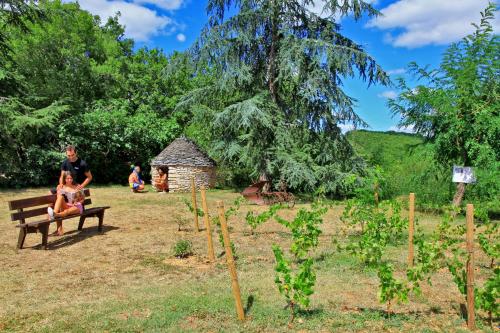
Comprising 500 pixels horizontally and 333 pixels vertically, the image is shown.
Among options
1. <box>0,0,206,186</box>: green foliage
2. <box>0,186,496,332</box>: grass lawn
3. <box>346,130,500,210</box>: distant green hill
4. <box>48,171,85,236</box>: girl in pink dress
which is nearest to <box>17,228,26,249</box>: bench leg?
<box>0,186,496,332</box>: grass lawn

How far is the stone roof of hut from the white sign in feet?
35.8

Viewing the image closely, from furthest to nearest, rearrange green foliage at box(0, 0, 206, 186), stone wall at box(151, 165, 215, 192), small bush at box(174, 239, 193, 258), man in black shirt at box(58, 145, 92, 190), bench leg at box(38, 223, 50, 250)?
stone wall at box(151, 165, 215, 192), green foliage at box(0, 0, 206, 186), man in black shirt at box(58, 145, 92, 190), bench leg at box(38, 223, 50, 250), small bush at box(174, 239, 193, 258)

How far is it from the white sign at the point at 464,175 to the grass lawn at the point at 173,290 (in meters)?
2.70

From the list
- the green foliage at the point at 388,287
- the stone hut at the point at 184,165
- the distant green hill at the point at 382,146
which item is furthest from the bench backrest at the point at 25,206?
the distant green hill at the point at 382,146

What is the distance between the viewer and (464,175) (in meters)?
9.59

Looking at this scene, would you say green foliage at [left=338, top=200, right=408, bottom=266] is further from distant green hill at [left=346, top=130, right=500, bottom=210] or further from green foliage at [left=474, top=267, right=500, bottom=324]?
distant green hill at [left=346, top=130, right=500, bottom=210]

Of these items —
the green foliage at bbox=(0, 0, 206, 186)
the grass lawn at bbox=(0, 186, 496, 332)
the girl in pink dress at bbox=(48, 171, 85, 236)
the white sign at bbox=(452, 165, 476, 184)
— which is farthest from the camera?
the green foliage at bbox=(0, 0, 206, 186)

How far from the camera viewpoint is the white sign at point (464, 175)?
951cm

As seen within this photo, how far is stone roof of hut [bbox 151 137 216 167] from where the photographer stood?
18000 mm

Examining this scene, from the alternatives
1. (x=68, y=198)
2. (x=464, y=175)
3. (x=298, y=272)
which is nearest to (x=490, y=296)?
(x=298, y=272)

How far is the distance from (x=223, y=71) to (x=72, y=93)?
10.5 metres

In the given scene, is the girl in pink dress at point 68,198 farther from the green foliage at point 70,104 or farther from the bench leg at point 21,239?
the green foliage at point 70,104

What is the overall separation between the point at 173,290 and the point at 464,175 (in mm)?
7396

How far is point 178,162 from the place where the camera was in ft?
58.8
